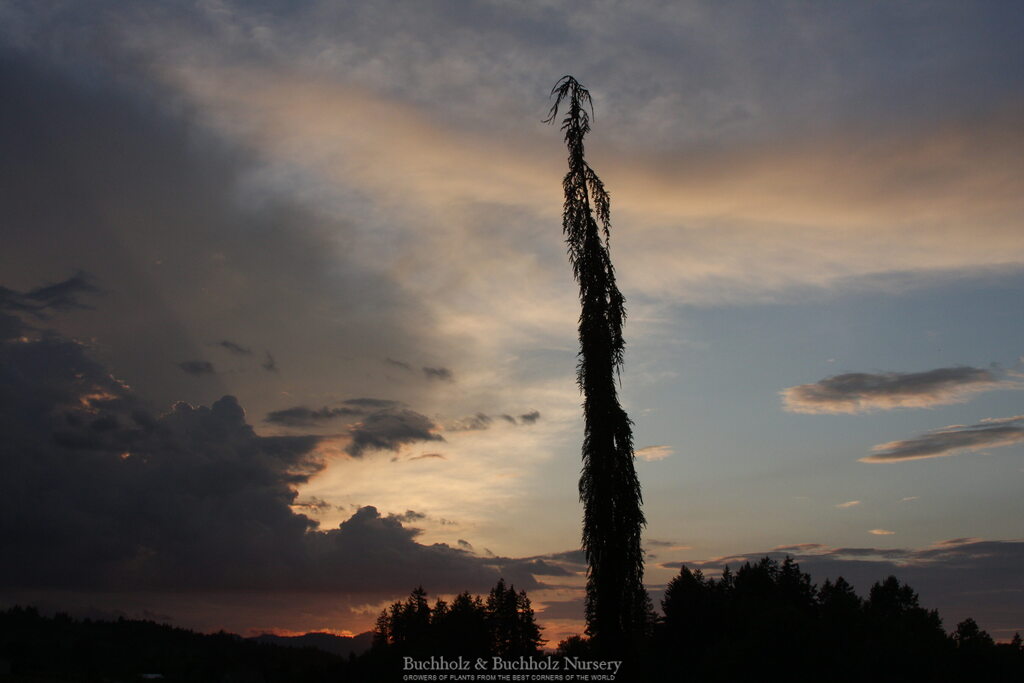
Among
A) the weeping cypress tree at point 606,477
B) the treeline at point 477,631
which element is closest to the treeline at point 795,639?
the treeline at point 477,631

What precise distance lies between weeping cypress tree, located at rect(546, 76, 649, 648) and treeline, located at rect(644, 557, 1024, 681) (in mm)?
68118

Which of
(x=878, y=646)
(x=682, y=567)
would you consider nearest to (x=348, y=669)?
(x=682, y=567)

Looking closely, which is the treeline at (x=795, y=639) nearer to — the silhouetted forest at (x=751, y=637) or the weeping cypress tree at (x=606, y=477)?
the silhouetted forest at (x=751, y=637)

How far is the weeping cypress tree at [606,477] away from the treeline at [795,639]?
68.1m

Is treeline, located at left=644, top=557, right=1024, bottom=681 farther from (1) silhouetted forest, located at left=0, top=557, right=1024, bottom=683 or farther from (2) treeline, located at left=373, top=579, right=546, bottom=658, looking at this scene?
(2) treeline, located at left=373, top=579, right=546, bottom=658

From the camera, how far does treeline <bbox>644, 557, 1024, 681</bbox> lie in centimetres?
7750

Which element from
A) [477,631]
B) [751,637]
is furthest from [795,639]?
[477,631]

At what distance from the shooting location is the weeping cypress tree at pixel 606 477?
68.3ft

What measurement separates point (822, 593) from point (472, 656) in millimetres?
52965

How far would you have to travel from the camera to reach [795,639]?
8144cm

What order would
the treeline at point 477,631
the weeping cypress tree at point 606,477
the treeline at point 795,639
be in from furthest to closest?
the treeline at point 477,631
the treeline at point 795,639
the weeping cypress tree at point 606,477

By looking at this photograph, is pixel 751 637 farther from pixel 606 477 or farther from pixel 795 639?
pixel 606 477

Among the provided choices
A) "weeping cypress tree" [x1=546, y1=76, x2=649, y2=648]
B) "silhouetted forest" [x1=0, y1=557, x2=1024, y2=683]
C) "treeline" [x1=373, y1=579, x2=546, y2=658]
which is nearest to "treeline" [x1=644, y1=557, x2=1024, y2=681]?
"silhouetted forest" [x1=0, y1=557, x2=1024, y2=683]

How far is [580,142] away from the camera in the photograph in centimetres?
2356
